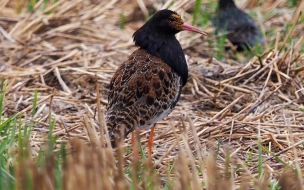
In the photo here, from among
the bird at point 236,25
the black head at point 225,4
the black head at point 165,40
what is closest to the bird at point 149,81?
the black head at point 165,40

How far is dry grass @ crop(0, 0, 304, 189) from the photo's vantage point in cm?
495

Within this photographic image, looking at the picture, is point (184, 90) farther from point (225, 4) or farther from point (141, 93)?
point (225, 4)

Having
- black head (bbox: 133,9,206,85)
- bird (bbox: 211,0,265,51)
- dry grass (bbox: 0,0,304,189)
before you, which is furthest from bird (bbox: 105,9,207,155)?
bird (bbox: 211,0,265,51)

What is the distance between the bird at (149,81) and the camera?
15.9 feet

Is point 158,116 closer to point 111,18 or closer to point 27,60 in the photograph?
point 27,60

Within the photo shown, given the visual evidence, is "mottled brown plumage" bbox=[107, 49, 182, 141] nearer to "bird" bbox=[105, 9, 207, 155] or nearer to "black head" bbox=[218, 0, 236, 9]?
"bird" bbox=[105, 9, 207, 155]

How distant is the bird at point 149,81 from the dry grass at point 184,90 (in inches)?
7.6

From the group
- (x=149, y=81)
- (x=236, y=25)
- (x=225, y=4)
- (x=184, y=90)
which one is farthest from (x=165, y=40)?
(x=225, y=4)

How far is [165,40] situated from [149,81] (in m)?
0.52

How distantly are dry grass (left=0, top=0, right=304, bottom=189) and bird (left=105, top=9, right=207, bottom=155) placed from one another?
0.64ft

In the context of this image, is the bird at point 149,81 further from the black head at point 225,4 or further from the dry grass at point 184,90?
the black head at point 225,4

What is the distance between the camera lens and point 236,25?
26.9 ft

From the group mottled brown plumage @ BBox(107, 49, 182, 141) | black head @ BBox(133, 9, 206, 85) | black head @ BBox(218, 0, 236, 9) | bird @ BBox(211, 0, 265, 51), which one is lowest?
mottled brown plumage @ BBox(107, 49, 182, 141)

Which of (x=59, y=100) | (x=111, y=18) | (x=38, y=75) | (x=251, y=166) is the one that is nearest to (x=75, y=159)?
(x=251, y=166)
